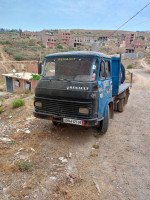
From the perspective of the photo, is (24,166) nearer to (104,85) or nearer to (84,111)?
(84,111)

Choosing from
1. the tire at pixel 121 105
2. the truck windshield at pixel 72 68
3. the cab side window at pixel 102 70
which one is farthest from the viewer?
the tire at pixel 121 105

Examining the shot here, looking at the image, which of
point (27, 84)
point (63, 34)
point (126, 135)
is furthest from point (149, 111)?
point (63, 34)

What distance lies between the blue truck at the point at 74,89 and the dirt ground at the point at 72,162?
Result: 0.80 metres

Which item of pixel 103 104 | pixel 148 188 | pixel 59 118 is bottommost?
pixel 148 188

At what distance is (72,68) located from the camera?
4695 millimetres

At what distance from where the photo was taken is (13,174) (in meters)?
3.47

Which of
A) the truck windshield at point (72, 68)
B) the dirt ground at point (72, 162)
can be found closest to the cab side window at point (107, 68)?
the truck windshield at point (72, 68)

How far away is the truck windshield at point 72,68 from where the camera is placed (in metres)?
4.50

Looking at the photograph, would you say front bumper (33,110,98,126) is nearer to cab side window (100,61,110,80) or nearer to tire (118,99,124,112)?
cab side window (100,61,110,80)

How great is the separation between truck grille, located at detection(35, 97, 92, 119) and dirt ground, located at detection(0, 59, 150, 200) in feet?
2.95

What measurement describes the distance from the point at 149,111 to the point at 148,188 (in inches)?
219

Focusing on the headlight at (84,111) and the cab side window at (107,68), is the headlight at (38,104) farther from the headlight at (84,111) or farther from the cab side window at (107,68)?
the cab side window at (107,68)

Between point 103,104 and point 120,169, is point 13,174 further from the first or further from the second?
point 103,104

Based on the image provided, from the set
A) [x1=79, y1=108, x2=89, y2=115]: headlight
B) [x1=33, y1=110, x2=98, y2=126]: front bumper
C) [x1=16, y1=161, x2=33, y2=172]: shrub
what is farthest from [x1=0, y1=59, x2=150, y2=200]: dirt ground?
[x1=79, y1=108, x2=89, y2=115]: headlight
